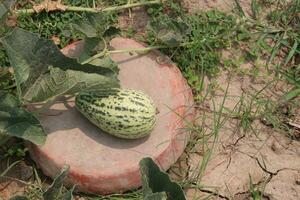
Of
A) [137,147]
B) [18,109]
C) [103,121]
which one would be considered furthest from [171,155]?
[18,109]

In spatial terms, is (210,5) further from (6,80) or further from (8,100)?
(8,100)

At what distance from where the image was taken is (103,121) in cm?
351

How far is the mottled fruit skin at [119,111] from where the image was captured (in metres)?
3.49

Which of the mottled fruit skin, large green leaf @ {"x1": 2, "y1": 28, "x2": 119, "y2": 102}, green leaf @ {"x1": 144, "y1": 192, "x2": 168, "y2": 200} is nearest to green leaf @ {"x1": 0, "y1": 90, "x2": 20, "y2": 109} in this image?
large green leaf @ {"x1": 2, "y1": 28, "x2": 119, "y2": 102}

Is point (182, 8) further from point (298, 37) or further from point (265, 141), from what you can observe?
point (265, 141)

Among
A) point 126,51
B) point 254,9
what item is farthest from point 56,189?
point 254,9

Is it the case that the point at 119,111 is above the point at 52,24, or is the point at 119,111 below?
below

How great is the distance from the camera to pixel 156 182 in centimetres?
Result: 316

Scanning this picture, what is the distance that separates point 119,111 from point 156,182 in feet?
1.76

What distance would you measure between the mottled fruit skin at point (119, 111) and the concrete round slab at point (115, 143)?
11 centimetres

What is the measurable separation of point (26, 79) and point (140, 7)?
138cm

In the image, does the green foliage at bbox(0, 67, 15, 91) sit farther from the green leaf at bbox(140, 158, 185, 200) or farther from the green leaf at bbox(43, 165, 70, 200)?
the green leaf at bbox(140, 158, 185, 200)

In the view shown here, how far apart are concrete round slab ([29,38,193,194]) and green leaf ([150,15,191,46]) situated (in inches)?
9.5

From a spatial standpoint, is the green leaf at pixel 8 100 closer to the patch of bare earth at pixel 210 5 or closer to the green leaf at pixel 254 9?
the patch of bare earth at pixel 210 5
